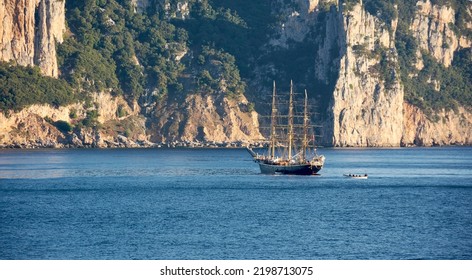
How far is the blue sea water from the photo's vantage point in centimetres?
8169

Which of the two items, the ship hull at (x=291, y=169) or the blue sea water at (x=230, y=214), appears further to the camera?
the ship hull at (x=291, y=169)

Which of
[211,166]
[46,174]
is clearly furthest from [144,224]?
[211,166]

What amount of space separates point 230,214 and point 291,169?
165ft

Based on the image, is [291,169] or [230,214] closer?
[230,214]

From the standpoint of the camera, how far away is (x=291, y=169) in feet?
493

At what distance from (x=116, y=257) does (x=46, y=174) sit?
223 feet

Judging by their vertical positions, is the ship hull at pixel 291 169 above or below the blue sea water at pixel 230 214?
above

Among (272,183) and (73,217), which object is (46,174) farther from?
(73,217)

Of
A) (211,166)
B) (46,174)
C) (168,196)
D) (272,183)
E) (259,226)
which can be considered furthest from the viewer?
(211,166)

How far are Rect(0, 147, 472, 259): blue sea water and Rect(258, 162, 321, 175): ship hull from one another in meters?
1.89

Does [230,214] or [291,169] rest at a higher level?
[291,169]

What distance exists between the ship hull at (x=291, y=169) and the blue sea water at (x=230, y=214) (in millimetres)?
1892

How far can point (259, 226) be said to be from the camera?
3644 inches

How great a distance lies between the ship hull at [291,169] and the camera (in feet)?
487
